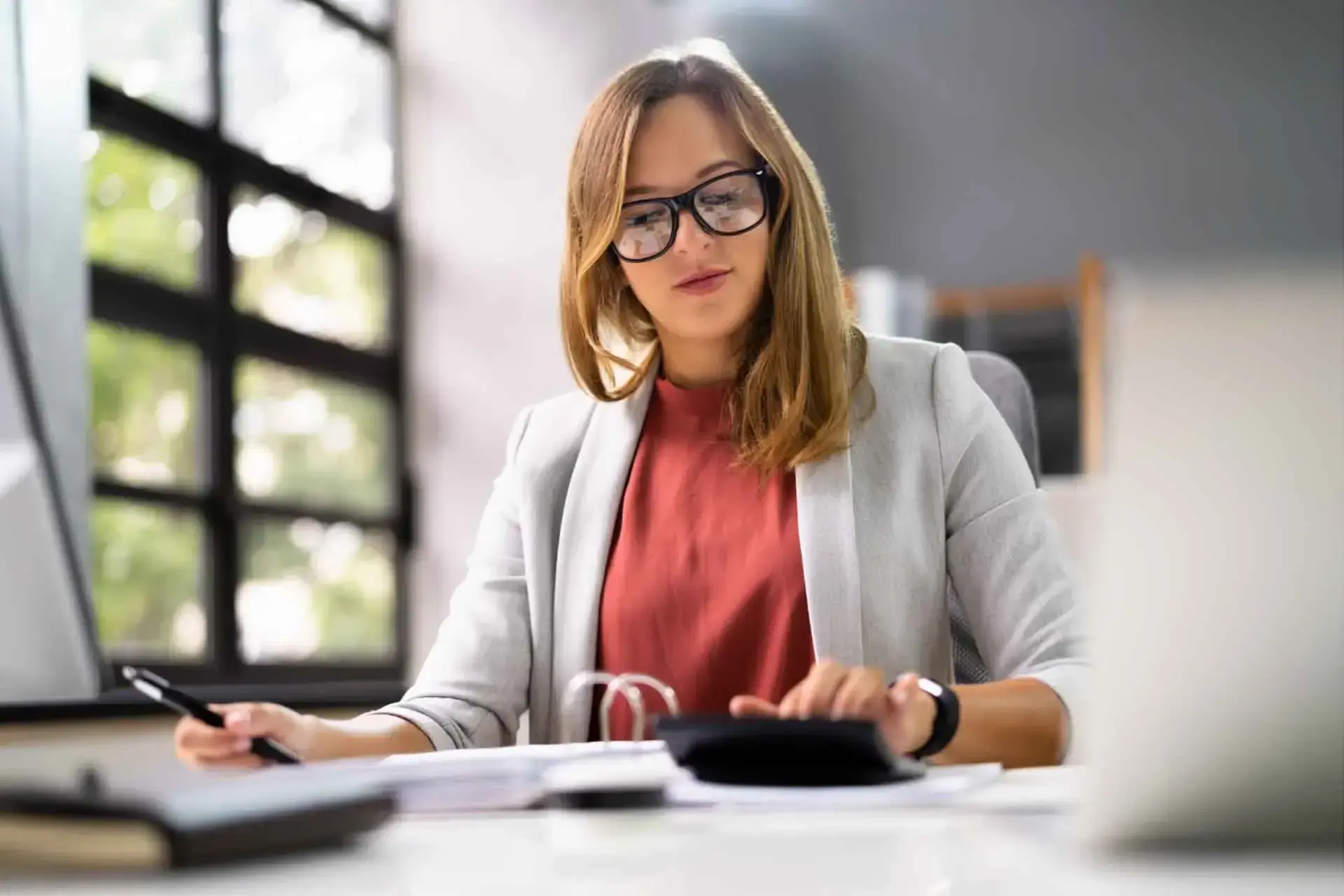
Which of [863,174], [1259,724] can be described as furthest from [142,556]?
[863,174]

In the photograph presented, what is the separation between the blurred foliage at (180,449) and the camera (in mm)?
2730

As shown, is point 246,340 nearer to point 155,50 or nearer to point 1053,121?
point 155,50

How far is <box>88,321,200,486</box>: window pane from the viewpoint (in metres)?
2.72

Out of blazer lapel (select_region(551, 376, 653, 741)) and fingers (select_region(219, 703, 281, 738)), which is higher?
blazer lapel (select_region(551, 376, 653, 741))

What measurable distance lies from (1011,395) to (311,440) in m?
2.17

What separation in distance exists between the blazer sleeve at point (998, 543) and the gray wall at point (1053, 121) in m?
3.44

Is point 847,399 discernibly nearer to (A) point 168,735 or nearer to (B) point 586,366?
(B) point 586,366

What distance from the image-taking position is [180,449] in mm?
2984

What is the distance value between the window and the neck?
4.01 feet

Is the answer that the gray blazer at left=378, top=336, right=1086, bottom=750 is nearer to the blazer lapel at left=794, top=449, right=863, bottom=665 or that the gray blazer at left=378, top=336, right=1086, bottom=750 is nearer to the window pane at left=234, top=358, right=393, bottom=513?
the blazer lapel at left=794, top=449, right=863, bottom=665

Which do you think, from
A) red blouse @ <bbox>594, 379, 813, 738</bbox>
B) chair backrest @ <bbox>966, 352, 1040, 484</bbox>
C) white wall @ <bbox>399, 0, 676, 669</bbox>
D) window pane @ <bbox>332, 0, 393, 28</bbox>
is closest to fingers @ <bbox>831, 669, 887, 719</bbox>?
red blouse @ <bbox>594, 379, 813, 738</bbox>

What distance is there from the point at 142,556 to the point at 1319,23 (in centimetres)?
437

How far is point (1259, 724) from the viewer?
526 mm

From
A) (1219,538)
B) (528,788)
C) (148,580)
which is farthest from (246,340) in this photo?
(1219,538)
